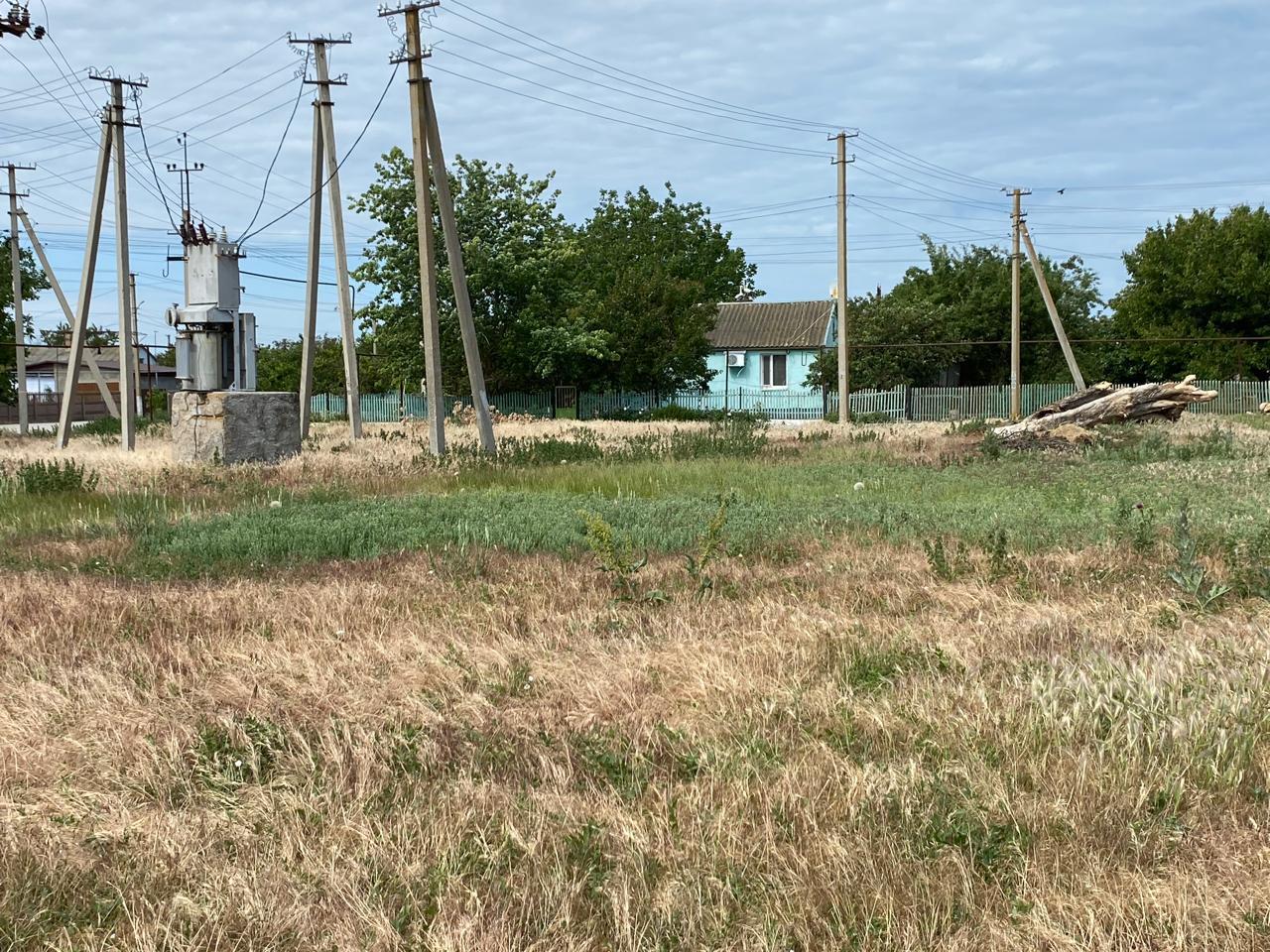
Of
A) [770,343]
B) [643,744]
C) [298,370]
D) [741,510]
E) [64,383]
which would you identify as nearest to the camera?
[643,744]

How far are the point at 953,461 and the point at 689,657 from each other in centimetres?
1368

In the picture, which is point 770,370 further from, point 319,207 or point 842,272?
point 319,207

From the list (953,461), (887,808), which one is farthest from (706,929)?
(953,461)

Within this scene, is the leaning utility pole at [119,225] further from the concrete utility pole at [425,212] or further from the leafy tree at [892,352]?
the leafy tree at [892,352]

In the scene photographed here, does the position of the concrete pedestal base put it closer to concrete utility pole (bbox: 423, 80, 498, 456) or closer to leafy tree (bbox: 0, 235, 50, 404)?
concrete utility pole (bbox: 423, 80, 498, 456)

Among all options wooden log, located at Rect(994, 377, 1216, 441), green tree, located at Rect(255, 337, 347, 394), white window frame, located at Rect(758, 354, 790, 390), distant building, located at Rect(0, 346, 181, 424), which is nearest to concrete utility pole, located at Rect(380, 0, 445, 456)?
wooden log, located at Rect(994, 377, 1216, 441)

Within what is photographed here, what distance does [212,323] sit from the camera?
70.0 ft

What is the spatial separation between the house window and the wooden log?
33.2m

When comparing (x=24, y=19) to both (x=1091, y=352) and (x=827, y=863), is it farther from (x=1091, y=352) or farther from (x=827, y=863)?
(x=1091, y=352)

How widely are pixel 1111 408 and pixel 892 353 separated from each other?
27.9 meters

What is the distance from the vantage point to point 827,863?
316 centimetres

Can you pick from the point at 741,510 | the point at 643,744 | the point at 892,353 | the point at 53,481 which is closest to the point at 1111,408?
the point at 741,510

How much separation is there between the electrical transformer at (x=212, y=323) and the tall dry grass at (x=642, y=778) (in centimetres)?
1580

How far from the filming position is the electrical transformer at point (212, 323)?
69.6 ft
